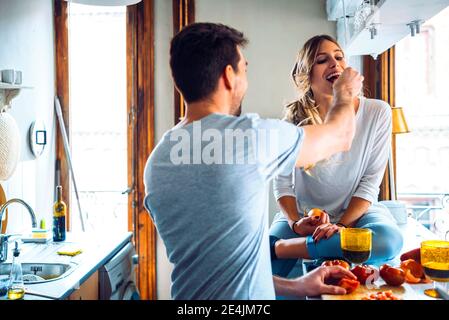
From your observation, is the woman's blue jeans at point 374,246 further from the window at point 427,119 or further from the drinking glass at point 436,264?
the window at point 427,119

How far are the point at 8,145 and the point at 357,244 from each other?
1634 millimetres

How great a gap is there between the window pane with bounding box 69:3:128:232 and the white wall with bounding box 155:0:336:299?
271 millimetres

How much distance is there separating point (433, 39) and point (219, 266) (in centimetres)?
373

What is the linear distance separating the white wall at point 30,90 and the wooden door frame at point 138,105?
0.22 ft

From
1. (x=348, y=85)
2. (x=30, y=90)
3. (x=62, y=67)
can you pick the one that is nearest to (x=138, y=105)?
(x=62, y=67)

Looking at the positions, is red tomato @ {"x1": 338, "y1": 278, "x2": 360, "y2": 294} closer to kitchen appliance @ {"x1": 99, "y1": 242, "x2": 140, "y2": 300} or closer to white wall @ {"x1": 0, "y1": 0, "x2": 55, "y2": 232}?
kitchen appliance @ {"x1": 99, "y1": 242, "x2": 140, "y2": 300}

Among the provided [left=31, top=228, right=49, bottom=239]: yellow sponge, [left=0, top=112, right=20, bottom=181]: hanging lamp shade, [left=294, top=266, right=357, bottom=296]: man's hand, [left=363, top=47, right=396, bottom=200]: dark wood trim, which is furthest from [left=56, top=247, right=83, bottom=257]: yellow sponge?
[left=363, top=47, right=396, bottom=200]: dark wood trim

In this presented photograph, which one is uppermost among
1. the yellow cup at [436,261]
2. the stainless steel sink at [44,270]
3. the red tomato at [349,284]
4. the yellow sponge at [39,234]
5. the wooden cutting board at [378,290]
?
the yellow cup at [436,261]

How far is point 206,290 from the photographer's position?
95cm

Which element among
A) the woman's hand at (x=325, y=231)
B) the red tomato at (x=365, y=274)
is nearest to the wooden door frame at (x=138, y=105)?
the woman's hand at (x=325, y=231)

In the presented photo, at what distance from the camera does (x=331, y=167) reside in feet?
5.58

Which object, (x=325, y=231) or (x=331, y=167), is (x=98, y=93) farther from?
(x=325, y=231)

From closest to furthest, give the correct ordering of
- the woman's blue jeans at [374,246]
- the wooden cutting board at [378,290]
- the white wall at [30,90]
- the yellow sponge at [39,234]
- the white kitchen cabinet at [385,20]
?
1. the wooden cutting board at [378,290]
2. the woman's blue jeans at [374,246]
3. the white kitchen cabinet at [385,20]
4. the yellow sponge at [39,234]
5. the white wall at [30,90]

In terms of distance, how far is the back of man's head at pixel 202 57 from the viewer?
980 millimetres
